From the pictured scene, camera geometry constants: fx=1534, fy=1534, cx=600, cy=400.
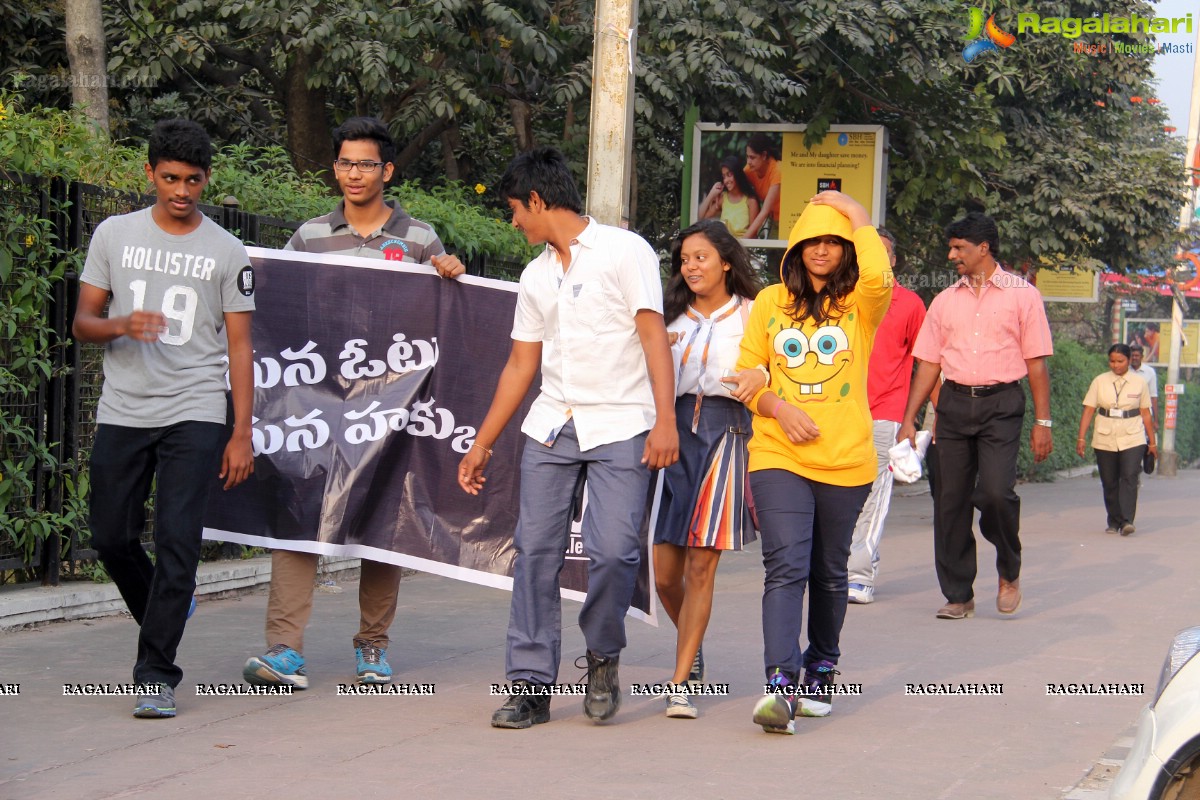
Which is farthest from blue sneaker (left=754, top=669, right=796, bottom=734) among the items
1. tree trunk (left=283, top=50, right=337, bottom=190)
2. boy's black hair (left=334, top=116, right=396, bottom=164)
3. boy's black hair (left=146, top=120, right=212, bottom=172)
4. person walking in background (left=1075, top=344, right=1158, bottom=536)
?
person walking in background (left=1075, top=344, right=1158, bottom=536)

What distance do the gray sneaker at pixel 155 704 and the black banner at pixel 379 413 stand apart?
93 cm

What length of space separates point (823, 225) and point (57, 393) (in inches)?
155

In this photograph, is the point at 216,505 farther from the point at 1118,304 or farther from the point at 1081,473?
the point at 1118,304

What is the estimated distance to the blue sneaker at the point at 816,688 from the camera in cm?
584

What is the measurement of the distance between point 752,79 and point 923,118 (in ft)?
13.9

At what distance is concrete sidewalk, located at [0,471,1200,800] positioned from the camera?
4758mm

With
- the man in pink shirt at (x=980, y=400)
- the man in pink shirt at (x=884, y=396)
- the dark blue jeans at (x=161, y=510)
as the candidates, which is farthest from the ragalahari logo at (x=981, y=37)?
the dark blue jeans at (x=161, y=510)

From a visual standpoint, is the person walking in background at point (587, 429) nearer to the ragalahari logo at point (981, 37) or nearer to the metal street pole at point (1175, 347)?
the ragalahari logo at point (981, 37)

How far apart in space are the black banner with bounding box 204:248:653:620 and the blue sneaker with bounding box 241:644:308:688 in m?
0.51

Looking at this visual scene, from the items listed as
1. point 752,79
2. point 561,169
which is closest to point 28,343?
point 561,169

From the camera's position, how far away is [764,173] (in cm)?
1859

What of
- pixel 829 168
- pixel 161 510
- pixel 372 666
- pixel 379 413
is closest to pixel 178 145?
pixel 161 510

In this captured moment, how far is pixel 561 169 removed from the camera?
5.58m

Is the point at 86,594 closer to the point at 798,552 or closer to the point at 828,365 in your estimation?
the point at 798,552
